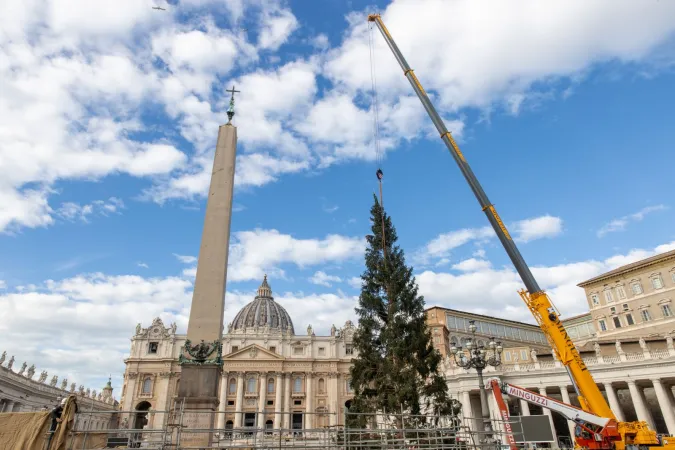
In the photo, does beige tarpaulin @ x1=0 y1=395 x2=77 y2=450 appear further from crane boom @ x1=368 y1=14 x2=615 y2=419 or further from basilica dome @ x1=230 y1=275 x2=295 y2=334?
basilica dome @ x1=230 y1=275 x2=295 y2=334

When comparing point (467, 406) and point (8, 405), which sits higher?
point (8, 405)

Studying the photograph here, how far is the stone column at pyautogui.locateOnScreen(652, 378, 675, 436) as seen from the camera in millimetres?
32312

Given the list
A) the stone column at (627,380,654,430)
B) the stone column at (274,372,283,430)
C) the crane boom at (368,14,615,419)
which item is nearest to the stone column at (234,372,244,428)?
the stone column at (274,372,283,430)

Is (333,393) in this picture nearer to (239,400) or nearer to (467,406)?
(239,400)

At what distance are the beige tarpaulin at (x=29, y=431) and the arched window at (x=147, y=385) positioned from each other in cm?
7797

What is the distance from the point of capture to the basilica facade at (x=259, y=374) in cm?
7688

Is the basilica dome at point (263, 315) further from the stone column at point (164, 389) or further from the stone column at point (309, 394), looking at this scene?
the stone column at point (164, 389)

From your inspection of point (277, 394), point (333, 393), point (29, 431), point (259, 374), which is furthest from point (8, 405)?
point (333, 393)

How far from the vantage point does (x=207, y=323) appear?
12.3 meters

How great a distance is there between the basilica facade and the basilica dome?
2152cm

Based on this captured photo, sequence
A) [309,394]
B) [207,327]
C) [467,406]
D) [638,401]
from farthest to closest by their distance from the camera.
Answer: [309,394]
[467,406]
[638,401]
[207,327]

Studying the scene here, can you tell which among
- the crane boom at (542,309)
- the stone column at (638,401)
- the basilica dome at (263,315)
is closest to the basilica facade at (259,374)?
the basilica dome at (263,315)

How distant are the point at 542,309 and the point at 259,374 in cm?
6864

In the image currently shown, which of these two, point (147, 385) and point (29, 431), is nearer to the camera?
point (29, 431)
